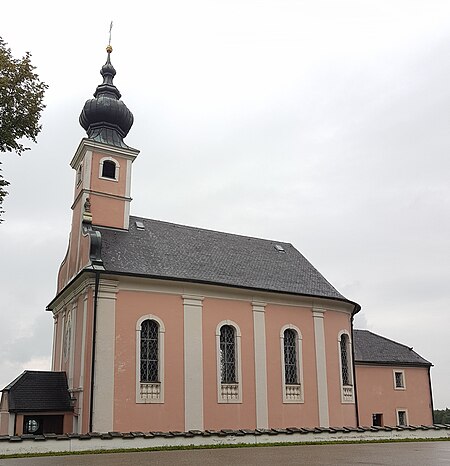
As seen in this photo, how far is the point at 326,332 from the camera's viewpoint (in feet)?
81.0

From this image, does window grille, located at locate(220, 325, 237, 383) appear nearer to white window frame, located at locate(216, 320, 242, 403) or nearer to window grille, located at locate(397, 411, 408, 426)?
white window frame, located at locate(216, 320, 242, 403)

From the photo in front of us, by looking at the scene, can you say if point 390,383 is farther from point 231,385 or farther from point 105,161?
point 105,161

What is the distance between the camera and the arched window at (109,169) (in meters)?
24.6

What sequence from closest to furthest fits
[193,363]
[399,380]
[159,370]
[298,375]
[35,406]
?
[35,406]
[159,370]
[193,363]
[298,375]
[399,380]

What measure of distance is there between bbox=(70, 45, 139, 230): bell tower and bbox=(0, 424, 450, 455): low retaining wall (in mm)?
10999

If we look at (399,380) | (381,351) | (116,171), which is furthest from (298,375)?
(116,171)

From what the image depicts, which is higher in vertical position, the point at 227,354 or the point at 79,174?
the point at 79,174

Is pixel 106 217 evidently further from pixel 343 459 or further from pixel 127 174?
pixel 343 459

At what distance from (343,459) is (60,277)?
17.1 meters

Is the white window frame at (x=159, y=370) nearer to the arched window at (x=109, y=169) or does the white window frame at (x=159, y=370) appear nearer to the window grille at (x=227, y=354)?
the window grille at (x=227, y=354)

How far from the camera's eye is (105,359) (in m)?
19.4

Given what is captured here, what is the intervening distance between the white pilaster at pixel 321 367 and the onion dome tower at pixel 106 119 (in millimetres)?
11588

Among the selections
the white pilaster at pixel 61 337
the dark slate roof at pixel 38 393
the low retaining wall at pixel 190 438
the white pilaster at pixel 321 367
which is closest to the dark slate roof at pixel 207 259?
the white pilaster at pixel 321 367

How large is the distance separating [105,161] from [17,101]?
483 inches
